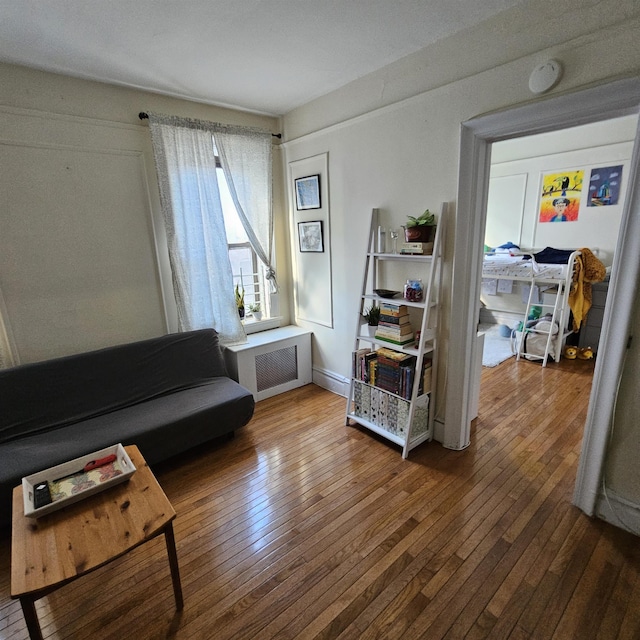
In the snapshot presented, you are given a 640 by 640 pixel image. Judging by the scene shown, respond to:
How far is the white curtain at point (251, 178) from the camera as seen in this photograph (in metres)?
3.04

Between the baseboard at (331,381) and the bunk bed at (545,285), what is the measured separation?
6.70ft

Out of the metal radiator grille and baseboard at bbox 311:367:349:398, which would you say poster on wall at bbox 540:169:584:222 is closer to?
baseboard at bbox 311:367:349:398

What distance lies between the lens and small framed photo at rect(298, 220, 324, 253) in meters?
3.21

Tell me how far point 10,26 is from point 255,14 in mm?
1230

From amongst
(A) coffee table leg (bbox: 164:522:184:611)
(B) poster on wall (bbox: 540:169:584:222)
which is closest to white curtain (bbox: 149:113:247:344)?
(A) coffee table leg (bbox: 164:522:184:611)

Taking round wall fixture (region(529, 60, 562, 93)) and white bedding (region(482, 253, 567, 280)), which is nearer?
round wall fixture (region(529, 60, 562, 93))

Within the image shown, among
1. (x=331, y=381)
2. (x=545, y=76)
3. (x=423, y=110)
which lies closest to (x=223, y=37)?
(x=423, y=110)

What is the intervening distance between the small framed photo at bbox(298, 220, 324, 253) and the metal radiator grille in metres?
0.95

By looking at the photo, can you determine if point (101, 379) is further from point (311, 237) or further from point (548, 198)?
point (548, 198)

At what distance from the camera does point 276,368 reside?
3418 mm

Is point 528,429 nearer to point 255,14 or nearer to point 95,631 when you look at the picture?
point 95,631

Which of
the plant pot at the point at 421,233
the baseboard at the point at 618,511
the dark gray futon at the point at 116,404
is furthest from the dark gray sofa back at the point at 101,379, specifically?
the baseboard at the point at 618,511

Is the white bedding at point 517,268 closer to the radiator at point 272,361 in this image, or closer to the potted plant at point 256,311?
the radiator at point 272,361

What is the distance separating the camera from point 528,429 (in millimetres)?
2719
